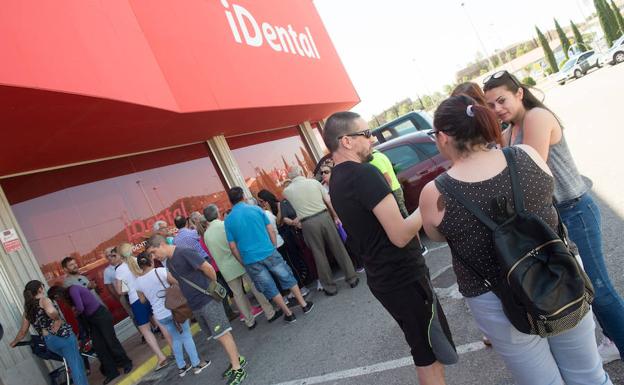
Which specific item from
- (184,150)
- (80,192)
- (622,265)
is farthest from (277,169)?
(622,265)

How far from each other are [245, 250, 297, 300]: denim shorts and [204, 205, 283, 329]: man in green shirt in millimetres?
388

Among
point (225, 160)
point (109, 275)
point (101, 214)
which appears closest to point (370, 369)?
point (109, 275)

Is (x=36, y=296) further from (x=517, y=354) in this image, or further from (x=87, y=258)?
(x=517, y=354)

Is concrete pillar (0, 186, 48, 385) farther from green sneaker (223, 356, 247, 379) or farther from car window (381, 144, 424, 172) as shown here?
car window (381, 144, 424, 172)

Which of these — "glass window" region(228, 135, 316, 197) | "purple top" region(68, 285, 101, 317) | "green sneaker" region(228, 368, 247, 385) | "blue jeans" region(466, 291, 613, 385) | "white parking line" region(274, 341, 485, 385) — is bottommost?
"white parking line" region(274, 341, 485, 385)

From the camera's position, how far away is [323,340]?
4.55m

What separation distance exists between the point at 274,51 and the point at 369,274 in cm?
821

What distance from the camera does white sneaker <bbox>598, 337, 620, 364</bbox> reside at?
8.26 feet

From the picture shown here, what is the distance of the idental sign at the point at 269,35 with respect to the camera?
339 inches

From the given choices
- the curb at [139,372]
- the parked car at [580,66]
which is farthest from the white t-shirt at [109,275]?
the parked car at [580,66]

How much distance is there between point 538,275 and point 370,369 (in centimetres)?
239

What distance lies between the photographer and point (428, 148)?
6.52 metres

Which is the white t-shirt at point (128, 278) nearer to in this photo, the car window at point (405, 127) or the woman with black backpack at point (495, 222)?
the woman with black backpack at point (495, 222)

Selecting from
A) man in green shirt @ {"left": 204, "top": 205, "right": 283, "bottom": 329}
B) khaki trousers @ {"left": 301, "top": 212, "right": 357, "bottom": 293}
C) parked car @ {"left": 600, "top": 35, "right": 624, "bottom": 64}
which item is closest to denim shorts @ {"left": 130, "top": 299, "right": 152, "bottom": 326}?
man in green shirt @ {"left": 204, "top": 205, "right": 283, "bottom": 329}
